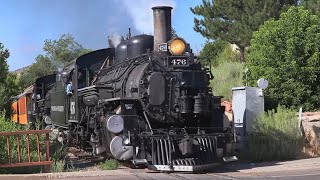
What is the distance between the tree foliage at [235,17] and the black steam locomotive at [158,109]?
58.0 feet

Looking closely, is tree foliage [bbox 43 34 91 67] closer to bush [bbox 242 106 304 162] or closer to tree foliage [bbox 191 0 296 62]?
tree foliage [bbox 191 0 296 62]

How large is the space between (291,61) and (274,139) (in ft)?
15.3

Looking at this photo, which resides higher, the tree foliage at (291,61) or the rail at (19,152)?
the tree foliage at (291,61)

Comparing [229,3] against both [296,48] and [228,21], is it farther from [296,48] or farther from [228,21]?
[296,48]

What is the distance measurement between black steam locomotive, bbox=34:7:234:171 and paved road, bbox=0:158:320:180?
327 mm

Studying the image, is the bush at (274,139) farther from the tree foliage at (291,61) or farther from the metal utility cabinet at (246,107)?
the tree foliage at (291,61)

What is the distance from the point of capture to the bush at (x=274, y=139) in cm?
1396

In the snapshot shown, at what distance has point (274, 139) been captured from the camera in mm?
14242

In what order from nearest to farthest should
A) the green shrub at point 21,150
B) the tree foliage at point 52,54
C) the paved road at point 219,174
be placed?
the paved road at point 219,174 → the green shrub at point 21,150 → the tree foliage at point 52,54

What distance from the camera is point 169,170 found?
35.0ft

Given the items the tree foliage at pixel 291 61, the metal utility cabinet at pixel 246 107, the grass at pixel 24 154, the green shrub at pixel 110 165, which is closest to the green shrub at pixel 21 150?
the grass at pixel 24 154

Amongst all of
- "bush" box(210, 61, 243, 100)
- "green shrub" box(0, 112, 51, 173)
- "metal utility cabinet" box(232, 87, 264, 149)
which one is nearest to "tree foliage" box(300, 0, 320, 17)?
"bush" box(210, 61, 243, 100)

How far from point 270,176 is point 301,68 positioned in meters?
8.50

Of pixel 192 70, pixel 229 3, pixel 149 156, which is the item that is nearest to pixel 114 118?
pixel 149 156
